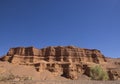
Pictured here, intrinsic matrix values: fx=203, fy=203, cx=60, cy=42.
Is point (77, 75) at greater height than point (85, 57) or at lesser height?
lesser

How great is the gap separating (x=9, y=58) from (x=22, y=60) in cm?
875

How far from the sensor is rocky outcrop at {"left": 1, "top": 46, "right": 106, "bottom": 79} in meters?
125

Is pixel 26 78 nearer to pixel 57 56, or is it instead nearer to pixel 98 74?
pixel 98 74

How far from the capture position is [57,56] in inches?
5674

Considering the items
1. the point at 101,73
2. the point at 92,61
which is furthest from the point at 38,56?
the point at 101,73

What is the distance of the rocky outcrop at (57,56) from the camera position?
125 m

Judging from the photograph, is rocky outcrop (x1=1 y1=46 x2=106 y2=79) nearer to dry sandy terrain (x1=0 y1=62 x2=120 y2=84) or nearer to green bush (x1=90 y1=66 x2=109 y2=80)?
dry sandy terrain (x1=0 y1=62 x2=120 y2=84)

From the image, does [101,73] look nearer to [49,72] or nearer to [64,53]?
[49,72]

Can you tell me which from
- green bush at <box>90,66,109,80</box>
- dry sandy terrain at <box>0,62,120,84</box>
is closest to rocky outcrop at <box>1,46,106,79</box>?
dry sandy terrain at <box>0,62,120,84</box>

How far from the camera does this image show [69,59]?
13950 cm

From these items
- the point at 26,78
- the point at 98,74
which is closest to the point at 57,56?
the point at 98,74

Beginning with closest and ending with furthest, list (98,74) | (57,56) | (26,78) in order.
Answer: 1. (26,78)
2. (98,74)
3. (57,56)

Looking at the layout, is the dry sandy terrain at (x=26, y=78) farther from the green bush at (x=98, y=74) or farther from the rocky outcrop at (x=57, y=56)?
the rocky outcrop at (x=57, y=56)

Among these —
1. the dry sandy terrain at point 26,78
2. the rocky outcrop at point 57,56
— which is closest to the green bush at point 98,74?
the dry sandy terrain at point 26,78
